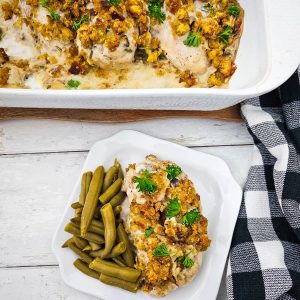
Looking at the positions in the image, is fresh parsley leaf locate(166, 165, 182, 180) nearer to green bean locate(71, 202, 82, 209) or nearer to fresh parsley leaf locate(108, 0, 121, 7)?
green bean locate(71, 202, 82, 209)

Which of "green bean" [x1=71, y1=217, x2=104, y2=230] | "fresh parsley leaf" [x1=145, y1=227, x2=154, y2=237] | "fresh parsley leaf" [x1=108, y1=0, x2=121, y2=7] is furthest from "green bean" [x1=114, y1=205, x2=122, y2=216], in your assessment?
"fresh parsley leaf" [x1=108, y1=0, x2=121, y2=7]

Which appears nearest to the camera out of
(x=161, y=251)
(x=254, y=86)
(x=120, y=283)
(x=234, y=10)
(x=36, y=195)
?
(x=161, y=251)

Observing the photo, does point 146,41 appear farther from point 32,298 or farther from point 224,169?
point 32,298

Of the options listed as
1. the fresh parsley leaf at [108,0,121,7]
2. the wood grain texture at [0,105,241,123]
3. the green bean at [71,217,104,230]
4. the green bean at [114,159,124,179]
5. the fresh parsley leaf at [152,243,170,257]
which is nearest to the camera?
the fresh parsley leaf at [152,243,170,257]

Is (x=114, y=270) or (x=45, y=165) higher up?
(x=45, y=165)

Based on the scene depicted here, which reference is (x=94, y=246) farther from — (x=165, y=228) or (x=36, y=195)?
(x=36, y=195)

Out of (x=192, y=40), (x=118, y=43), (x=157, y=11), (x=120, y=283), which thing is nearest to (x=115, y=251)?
(x=120, y=283)

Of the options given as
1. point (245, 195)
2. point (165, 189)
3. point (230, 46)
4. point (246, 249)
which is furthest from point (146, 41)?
point (246, 249)
